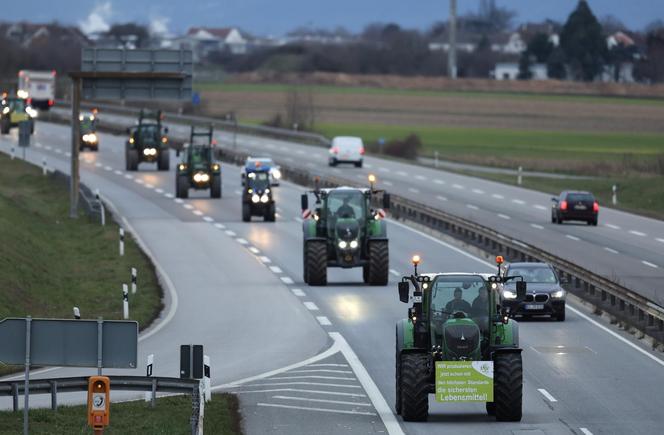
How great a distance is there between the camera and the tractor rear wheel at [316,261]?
39.7m

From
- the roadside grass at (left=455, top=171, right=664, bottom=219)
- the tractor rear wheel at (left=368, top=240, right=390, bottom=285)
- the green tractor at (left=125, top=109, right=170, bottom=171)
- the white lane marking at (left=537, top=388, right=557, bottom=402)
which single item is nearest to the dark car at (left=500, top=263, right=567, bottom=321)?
the tractor rear wheel at (left=368, top=240, right=390, bottom=285)

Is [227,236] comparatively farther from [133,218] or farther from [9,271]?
[9,271]

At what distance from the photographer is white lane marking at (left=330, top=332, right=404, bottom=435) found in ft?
72.7

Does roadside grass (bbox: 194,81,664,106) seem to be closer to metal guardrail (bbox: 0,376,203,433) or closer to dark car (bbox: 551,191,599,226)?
dark car (bbox: 551,191,599,226)

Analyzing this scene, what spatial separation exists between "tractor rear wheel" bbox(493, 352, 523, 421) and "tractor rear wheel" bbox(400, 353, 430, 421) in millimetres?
968

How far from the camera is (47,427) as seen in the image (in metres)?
21.3

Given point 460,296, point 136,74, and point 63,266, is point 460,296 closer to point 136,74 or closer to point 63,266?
point 63,266

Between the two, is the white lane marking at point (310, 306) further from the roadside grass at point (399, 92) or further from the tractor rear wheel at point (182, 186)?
the roadside grass at point (399, 92)

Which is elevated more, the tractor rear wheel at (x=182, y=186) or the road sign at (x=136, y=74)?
the road sign at (x=136, y=74)

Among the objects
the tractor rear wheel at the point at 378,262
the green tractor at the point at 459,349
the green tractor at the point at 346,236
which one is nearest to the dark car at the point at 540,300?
the tractor rear wheel at the point at 378,262

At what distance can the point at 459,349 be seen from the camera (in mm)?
21453

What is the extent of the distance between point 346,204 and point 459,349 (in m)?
18.8

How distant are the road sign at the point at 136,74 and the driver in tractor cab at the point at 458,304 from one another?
39446 millimetres

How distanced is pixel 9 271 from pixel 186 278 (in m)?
6.34
